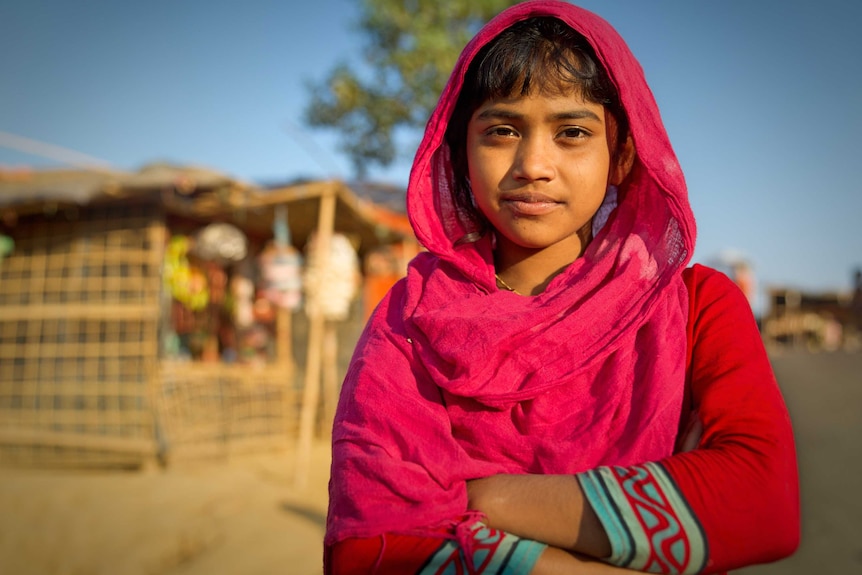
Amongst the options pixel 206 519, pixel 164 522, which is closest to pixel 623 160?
pixel 206 519

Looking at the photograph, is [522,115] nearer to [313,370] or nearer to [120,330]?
[313,370]

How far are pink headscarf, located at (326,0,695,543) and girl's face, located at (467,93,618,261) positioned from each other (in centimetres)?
8

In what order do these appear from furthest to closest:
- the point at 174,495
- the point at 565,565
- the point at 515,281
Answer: the point at 174,495
the point at 515,281
the point at 565,565

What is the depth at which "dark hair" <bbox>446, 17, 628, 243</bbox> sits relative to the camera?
134 cm

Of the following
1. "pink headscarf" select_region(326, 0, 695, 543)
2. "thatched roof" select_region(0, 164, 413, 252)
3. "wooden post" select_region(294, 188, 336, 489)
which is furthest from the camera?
"thatched roof" select_region(0, 164, 413, 252)

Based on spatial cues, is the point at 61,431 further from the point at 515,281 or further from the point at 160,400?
the point at 515,281

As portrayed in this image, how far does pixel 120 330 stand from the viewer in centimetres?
719

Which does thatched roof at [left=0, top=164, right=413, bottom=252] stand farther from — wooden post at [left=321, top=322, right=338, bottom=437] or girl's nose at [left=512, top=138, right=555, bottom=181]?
girl's nose at [left=512, top=138, right=555, bottom=181]

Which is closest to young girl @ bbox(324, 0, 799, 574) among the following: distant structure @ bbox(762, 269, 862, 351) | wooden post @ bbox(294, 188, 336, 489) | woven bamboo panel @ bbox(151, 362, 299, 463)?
wooden post @ bbox(294, 188, 336, 489)

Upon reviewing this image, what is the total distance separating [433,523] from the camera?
1134 millimetres

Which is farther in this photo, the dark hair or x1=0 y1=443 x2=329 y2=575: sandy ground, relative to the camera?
x1=0 y1=443 x2=329 y2=575: sandy ground

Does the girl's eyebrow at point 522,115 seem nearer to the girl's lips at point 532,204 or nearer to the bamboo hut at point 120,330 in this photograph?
the girl's lips at point 532,204

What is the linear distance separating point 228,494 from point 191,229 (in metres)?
3.31

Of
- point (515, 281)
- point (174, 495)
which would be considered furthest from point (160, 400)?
point (515, 281)
